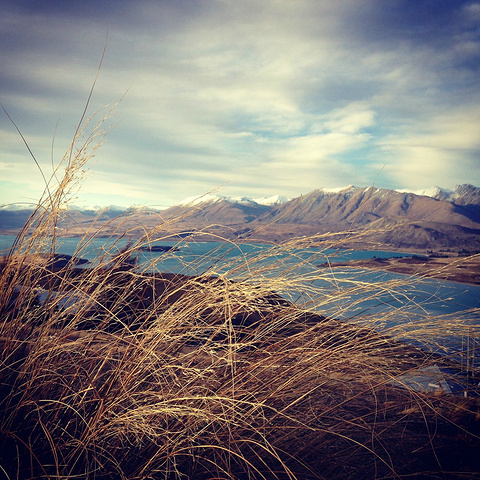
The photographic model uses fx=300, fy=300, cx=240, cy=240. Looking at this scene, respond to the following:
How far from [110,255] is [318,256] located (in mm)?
1162

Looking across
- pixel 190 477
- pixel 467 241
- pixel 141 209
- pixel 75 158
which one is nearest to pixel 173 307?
pixel 190 477

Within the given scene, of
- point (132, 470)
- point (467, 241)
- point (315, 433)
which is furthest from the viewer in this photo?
point (467, 241)

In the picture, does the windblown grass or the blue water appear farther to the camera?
the blue water

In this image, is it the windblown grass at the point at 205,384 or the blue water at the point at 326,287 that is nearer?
the windblown grass at the point at 205,384

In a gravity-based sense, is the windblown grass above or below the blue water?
below

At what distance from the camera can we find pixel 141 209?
1840 millimetres

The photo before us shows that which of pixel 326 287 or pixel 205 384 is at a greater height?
pixel 326 287

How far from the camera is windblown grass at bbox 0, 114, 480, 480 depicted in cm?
110

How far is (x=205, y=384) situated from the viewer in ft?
4.51

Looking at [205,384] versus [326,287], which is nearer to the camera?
[205,384]

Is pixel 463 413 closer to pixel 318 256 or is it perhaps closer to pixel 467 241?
pixel 318 256

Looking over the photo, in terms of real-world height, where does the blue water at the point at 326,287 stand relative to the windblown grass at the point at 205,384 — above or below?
above

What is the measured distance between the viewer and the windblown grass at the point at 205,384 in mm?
1104

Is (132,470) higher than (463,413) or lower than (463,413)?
higher
